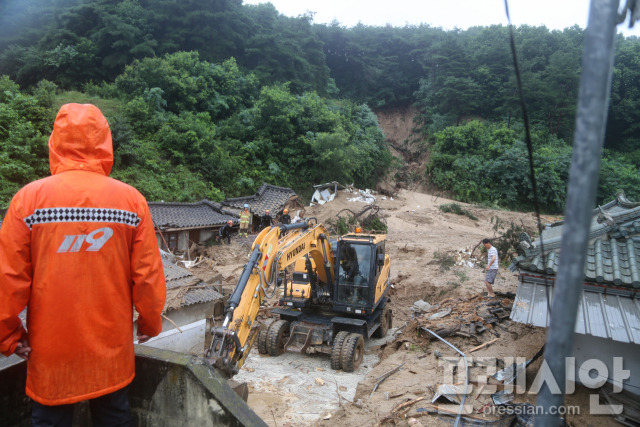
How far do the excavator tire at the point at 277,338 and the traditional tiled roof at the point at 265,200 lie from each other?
482 inches

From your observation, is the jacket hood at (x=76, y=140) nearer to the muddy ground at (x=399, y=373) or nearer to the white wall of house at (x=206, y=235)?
the muddy ground at (x=399, y=373)

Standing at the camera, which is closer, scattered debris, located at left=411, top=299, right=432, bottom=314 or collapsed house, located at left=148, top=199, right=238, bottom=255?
scattered debris, located at left=411, top=299, right=432, bottom=314

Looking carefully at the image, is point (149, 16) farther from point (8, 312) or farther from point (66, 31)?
point (8, 312)

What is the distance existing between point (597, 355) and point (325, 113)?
24.4 metres

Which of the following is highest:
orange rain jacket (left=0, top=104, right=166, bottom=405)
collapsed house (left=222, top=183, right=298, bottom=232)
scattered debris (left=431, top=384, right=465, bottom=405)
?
orange rain jacket (left=0, top=104, right=166, bottom=405)

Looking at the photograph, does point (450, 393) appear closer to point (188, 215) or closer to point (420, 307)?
point (420, 307)

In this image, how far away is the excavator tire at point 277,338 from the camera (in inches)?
322

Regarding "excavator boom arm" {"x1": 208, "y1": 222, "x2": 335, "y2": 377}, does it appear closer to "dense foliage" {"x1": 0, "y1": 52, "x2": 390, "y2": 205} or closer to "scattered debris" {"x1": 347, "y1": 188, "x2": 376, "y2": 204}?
"dense foliage" {"x1": 0, "y1": 52, "x2": 390, "y2": 205}

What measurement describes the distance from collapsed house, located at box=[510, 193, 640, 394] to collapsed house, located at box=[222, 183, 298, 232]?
1587cm

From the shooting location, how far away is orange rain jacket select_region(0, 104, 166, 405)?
1.93 meters

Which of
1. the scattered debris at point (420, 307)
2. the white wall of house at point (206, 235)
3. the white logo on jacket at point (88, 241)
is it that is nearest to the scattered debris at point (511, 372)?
the scattered debris at point (420, 307)

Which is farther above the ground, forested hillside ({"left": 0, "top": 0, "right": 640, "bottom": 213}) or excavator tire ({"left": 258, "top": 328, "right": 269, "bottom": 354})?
forested hillside ({"left": 0, "top": 0, "right": 640, "bottom": 213})

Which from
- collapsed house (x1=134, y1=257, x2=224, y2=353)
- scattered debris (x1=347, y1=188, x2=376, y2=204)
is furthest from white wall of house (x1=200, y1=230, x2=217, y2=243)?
scattered debris (x1=347, y1=188, x2=376, y2=204)
